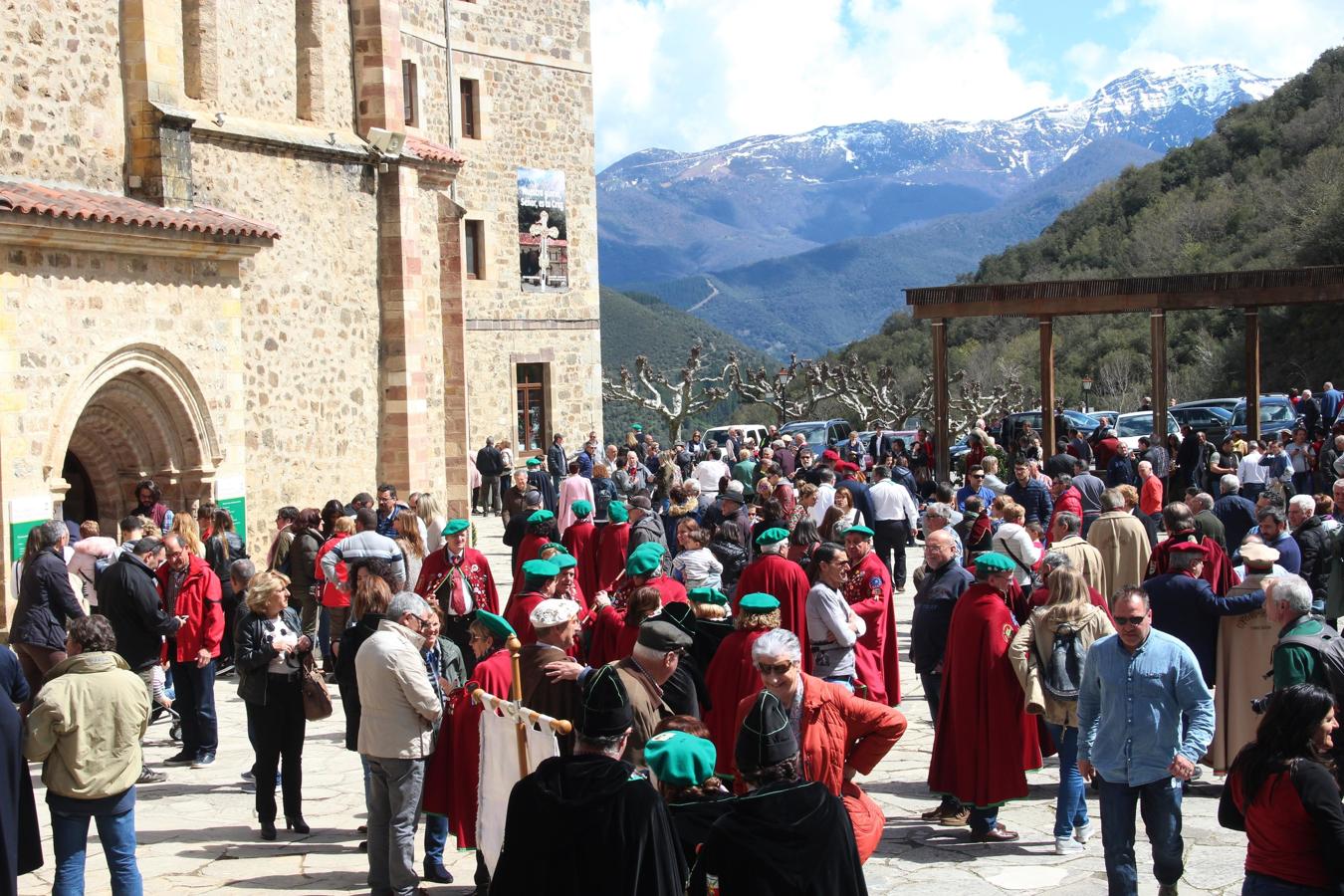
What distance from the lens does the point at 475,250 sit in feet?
97.6

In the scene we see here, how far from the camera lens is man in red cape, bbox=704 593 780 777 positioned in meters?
6.96

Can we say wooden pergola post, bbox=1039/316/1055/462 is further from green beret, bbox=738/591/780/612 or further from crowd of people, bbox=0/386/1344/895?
green beret, bbox=738/591/780/612

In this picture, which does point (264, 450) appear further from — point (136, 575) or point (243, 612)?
point (243, 612)

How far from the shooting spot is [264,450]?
16.7 meters

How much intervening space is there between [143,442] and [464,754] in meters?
9.47

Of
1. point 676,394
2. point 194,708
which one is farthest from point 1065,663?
point 676,394

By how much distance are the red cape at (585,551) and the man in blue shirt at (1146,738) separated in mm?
6518

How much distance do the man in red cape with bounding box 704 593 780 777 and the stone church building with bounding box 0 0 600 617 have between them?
841cm

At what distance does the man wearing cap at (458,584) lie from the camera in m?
9.62

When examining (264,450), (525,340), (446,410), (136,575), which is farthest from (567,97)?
(136,575)

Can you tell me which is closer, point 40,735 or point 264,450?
point 40,735

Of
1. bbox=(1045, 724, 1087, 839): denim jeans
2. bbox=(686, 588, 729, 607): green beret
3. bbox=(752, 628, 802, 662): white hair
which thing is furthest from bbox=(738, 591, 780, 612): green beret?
bbox=(1045, 724, 1087, 839): denim jeans

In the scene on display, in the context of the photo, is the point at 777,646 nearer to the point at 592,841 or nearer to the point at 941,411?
the point at 592,841

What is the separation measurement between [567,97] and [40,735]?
1033 inches
